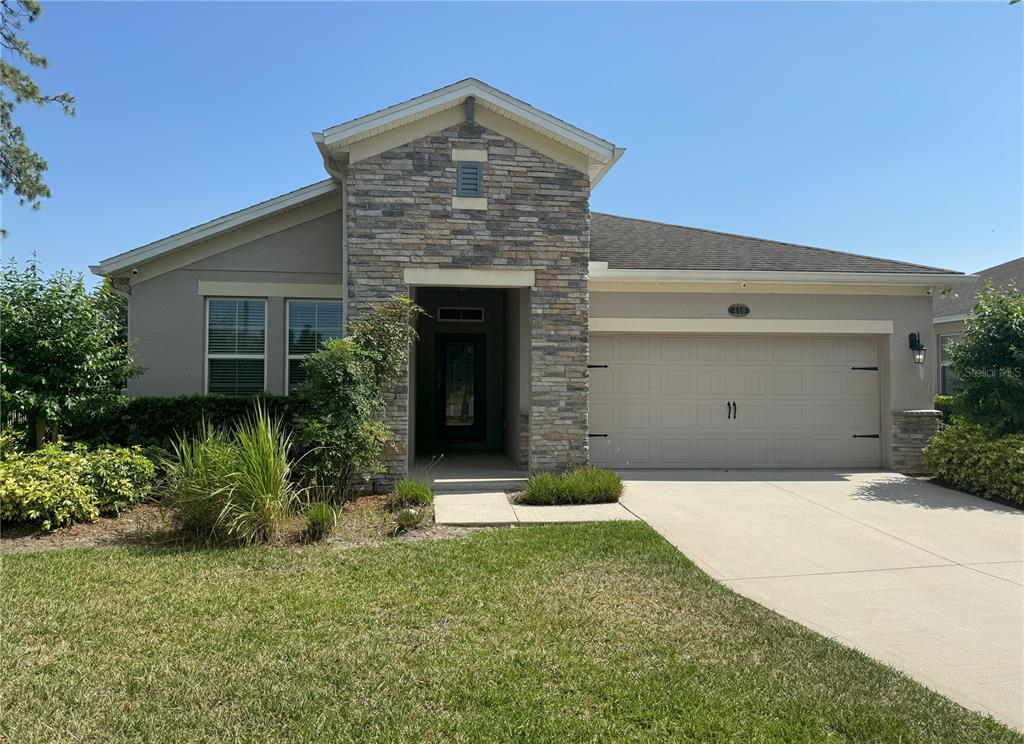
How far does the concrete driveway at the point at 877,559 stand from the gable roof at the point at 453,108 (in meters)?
5.56

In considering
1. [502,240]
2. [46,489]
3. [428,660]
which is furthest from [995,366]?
[46,489]

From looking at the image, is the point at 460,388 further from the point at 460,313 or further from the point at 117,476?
the point at 117,476

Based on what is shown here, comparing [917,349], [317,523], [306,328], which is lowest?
[317,523]

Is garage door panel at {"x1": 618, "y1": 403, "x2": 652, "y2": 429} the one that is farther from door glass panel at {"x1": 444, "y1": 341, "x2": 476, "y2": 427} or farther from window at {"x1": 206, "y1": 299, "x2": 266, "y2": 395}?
window at {"x1": 206, "y1": 299, "x2": 266, "y2": 395}

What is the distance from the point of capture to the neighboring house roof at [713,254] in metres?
11.6

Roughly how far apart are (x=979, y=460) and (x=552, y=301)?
721cm

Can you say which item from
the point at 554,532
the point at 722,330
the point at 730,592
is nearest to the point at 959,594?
the point at 730,592

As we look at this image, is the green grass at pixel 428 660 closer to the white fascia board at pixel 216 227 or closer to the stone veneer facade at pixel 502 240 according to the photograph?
the stone veneer facade at pixel 502 240

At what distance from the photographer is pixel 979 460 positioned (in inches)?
385

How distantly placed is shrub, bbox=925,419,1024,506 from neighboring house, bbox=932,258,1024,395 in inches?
235

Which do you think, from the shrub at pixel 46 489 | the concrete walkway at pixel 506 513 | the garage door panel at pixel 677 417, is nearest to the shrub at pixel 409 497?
the concrete walkway at pixel 506 513

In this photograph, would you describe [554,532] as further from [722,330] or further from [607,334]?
[722,330]

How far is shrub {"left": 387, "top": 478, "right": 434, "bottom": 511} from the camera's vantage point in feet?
27.7

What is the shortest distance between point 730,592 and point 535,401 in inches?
192
